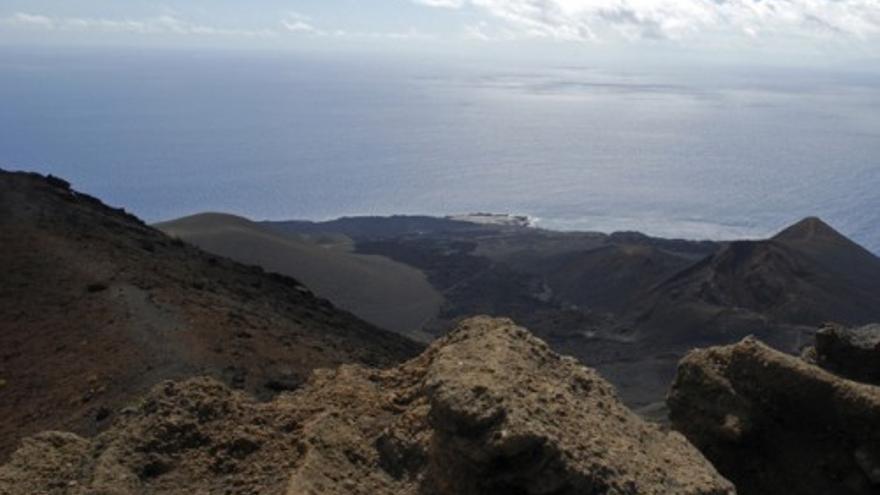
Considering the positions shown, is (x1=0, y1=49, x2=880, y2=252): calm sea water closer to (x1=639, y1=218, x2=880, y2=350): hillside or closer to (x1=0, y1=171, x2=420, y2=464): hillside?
(x1=639, y1=218, x2=880, y2=350): hillside

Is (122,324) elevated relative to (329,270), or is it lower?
elevated

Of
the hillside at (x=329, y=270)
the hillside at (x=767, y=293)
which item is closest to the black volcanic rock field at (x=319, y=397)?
the hillside at (x=767, y=293)

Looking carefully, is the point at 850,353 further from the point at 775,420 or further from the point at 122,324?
the point at 122,324

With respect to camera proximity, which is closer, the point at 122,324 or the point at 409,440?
the point at 409,440

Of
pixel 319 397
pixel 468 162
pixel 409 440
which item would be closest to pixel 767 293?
pixel 319 397

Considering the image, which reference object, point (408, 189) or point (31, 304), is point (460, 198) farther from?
point (31, 304)

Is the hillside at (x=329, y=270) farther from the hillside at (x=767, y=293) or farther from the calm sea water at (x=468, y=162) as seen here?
the calm sea water at (x=468, y=162)
